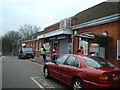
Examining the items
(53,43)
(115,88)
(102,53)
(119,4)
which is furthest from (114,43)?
(53,43)

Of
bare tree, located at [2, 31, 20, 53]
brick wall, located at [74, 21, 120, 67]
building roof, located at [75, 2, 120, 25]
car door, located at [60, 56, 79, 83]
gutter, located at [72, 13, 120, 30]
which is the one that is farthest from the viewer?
bare tree, located at [2, 31, 20, 53]

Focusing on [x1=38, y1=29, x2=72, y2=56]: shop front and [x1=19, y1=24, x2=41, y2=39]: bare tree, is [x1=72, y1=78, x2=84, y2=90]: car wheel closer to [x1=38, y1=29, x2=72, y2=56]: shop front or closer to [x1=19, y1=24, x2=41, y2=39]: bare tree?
[x1=38, y1=29, x2=72, y2=56]: shop front

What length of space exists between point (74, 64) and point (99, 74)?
1414mm

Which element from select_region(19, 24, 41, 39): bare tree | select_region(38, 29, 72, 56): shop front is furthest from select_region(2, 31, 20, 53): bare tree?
select_region(38, 29, 72, 56): shop front

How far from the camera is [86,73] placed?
5.01 metres

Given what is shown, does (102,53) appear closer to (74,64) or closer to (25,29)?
(74,64)

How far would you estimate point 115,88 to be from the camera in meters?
4.76

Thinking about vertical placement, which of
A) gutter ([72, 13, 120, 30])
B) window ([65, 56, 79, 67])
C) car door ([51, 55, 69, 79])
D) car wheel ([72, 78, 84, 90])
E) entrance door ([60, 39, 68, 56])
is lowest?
car wheel ([72, 78, 84, 90])

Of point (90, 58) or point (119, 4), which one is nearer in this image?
point (90, 58)

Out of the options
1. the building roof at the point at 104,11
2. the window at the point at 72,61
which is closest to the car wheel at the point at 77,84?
the window at the point at 72,61

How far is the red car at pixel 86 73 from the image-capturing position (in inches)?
183

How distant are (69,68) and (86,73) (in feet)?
3.54

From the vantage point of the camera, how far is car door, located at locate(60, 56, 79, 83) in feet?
18.8

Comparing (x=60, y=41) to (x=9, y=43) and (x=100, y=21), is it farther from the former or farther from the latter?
(x=9, y=43)
